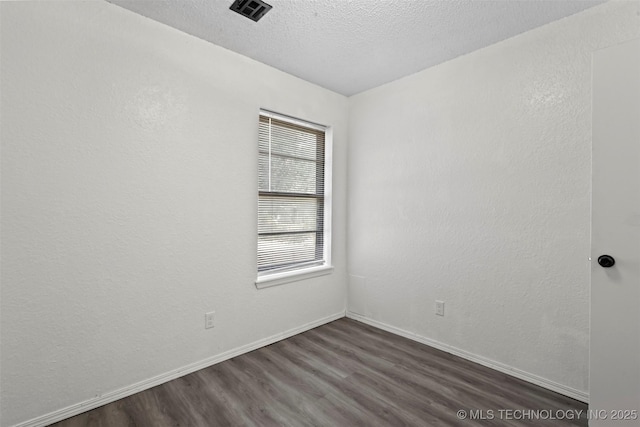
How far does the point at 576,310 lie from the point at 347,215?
7.07ft

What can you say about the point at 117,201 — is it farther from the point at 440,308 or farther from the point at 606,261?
the point at 606,261

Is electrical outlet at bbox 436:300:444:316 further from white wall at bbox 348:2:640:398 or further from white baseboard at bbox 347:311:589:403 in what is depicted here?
white baseboard at bbox 347:311:589:403

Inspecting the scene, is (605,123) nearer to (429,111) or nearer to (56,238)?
(429,111)

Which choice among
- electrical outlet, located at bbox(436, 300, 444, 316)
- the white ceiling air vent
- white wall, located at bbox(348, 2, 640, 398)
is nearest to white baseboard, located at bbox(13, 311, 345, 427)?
white wall, located at bbox(348, 2, 640, 398)

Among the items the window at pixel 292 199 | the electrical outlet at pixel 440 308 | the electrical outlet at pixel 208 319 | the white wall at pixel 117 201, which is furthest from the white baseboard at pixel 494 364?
the electrical outlet at pixel 208 319

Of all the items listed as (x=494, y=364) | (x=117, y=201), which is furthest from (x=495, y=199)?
(x=117, y=201)

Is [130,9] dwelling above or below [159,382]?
above

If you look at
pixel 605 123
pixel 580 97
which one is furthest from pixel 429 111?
pixel 605 123

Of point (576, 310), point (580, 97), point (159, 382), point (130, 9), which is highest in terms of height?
point (130, 9)

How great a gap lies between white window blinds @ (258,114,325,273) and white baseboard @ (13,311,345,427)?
2.10 ft

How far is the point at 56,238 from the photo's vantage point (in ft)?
5.95

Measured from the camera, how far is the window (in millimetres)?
2924

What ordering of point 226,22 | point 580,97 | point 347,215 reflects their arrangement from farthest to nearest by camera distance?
point 347,215, point 226,22, point 580,97

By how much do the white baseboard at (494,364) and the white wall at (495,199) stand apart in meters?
0.01
